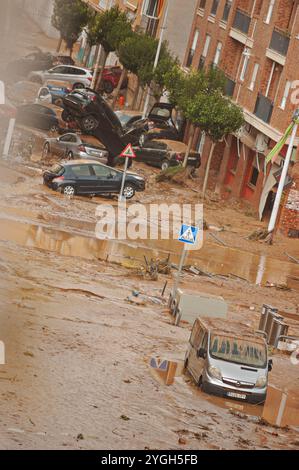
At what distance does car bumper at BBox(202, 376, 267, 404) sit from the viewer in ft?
53.4

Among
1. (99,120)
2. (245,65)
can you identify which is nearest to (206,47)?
(245,65)

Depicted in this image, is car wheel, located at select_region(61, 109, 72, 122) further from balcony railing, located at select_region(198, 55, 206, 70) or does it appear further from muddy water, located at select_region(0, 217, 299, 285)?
muddy water, located at select_region(0, 217, 299, 285)

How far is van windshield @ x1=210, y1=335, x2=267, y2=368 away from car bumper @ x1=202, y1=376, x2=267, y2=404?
1.66ft

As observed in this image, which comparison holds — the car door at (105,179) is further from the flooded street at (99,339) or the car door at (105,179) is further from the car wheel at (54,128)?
the car wheel at (54,128)

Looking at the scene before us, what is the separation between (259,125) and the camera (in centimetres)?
4194

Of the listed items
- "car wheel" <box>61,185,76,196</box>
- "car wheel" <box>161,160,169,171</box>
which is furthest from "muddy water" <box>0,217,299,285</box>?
"car wheel" <box>161,160,169,171</box>

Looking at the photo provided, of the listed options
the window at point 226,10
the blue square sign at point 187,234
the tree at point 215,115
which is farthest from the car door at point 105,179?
the window at point 226,10

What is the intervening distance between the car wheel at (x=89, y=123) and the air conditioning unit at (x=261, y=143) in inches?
286

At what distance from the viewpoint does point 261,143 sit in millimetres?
42031

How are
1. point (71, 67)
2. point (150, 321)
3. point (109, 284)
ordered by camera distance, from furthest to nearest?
point (71, 67)
point (109, 284)
point (150, 321)

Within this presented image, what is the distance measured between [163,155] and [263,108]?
17.5ft

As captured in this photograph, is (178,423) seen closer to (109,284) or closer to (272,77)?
(109,284)
